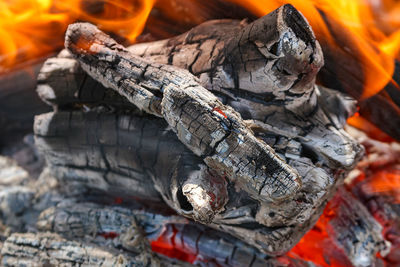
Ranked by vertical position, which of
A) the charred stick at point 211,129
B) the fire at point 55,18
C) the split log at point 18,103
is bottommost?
the split log at point 18,103

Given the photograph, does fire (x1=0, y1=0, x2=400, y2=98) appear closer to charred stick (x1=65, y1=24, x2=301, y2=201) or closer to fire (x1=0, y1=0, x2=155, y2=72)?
fire (x1=0, y1=0, x2=155, y2=72)

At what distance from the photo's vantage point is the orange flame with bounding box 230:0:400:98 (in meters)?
1.88

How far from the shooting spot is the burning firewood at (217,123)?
145cm

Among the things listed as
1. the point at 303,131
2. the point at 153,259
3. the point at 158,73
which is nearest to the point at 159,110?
the point at 158,73

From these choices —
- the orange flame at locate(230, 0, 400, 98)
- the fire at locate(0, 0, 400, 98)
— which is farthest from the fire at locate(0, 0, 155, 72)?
the orange flame at locate(230, 0, 400, 98)

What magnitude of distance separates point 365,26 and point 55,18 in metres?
1.95

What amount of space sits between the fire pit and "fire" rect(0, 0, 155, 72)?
0.05ft

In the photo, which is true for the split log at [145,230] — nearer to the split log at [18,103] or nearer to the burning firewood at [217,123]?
the burning firewood at [217,123]

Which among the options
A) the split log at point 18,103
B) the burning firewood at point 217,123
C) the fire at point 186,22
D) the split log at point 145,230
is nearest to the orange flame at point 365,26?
the fire at point 186,22

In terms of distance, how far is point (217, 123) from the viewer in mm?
1405

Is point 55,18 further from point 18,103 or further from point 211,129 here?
point 211,129

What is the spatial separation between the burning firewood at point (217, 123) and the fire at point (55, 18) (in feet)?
1.00

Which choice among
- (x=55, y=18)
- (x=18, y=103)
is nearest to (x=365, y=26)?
(x=55, y=18)

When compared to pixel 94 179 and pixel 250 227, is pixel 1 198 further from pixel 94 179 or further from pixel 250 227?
pixel 250 227
